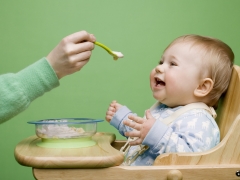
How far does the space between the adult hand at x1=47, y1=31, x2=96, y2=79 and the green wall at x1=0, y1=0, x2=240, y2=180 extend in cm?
58

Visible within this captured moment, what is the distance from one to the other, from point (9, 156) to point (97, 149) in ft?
2.43

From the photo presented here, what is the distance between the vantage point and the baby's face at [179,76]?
34.5 inches

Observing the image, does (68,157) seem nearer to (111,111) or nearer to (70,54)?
(70,54)

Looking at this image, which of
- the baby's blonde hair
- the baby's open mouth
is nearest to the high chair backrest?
the baby's blonde hair

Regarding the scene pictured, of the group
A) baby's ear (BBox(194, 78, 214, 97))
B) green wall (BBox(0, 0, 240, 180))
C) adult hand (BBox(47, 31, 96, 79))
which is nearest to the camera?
adult hand (BBox(47, 31, 96, 79))

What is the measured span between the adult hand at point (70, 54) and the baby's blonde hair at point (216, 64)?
281 mm

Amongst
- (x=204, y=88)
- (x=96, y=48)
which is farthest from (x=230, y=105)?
(x=96, y=48)

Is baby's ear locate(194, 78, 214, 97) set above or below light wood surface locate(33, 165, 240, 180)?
above

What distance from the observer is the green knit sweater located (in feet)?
2.41

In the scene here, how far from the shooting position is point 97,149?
727mm

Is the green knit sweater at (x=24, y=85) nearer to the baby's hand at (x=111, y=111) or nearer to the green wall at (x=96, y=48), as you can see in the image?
the baby's hand at (x=111, y=111)

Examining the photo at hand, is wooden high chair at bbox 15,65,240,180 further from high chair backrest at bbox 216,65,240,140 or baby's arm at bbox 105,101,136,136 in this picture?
baby's arm at bbox 105,101,136,136

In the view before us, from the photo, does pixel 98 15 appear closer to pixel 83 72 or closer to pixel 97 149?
pixel 83 72

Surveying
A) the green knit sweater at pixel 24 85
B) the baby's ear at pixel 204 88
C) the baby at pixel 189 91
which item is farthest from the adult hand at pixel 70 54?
the baby's ear at pixel 204 88
